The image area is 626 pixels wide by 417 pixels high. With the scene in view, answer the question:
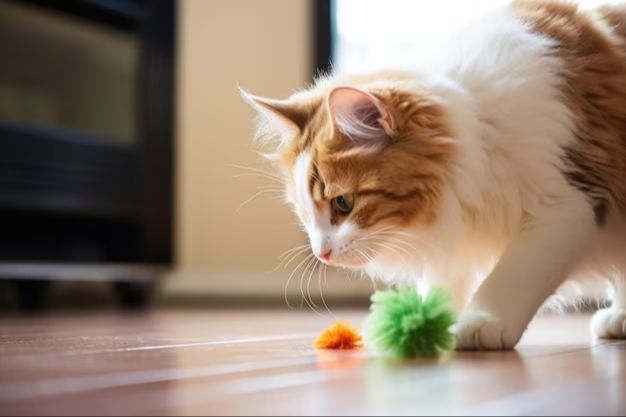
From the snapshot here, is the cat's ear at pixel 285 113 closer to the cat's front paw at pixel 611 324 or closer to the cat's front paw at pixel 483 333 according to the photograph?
the cat's front paw at pixel 483 333

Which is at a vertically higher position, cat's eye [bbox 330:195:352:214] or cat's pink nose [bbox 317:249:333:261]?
cat's eye [bbox 330:195:352:214]

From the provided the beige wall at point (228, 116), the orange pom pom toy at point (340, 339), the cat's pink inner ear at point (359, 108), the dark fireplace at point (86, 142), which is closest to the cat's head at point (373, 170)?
the cat's pink inner ear at point (359, 108)

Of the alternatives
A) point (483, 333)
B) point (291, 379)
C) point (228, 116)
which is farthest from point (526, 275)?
point (228, 116)

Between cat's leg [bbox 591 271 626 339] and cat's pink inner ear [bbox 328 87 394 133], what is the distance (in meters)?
0.49

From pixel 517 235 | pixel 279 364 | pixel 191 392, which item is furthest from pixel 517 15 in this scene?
pixel 191 392

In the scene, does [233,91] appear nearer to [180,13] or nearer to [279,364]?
[180,13]

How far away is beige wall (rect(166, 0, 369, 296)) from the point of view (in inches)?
140

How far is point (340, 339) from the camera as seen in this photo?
130 centimetres

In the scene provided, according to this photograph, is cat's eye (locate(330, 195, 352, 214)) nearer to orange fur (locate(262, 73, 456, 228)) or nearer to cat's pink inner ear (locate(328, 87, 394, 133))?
orange fur (locate(262, 73, 456, 228))

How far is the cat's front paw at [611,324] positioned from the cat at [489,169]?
139 millimetres

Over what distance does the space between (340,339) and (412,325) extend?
8.7 inches

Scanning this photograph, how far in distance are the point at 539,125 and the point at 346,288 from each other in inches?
84.2

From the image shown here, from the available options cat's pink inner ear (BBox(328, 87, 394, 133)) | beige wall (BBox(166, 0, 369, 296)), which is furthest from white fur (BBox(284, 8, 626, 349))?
beige wall (BBox(166, 0, 369, 296))

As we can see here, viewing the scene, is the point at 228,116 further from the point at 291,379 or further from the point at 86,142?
the point at 291,379
